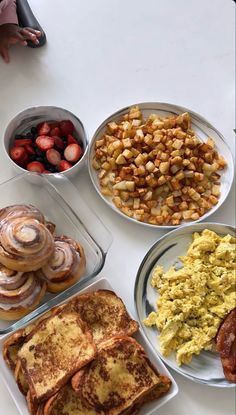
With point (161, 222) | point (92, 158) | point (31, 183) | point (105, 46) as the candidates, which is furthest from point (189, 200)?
point (105, 46)

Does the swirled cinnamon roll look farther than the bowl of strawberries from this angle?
No

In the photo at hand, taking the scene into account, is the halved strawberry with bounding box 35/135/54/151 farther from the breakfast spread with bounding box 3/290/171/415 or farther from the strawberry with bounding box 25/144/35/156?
the breakfast spread with bounding box 3/290/171/415

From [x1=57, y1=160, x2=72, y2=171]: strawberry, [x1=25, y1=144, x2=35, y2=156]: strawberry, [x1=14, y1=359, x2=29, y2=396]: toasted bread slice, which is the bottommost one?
[x1=14, y1=359, x2=29, y2=396]: toasted bread slice

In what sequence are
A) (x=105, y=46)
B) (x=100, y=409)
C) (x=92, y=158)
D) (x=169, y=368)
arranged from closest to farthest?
(x=100, y=409) → (x=169, y=368) → (x=92, y=158) → (x=105, y=46)

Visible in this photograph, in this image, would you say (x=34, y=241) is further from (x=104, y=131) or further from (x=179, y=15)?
(x=179, y=15)

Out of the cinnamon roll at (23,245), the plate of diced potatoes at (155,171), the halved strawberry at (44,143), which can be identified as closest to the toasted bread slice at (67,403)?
the cinnamon roll at (23,245)

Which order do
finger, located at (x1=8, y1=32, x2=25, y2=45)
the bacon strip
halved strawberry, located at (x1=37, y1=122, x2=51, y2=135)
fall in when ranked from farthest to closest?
finger, located at (x1=8, y1=32, x2=25, y2=45) → halved strawberry, located at (x1=37, y1=122, x2=51, y2=135) → the bacon strip

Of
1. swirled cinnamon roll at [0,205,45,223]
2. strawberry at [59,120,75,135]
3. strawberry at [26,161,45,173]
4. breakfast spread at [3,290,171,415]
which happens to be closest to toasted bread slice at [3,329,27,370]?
breakfast spread at [3,290,171,415]
